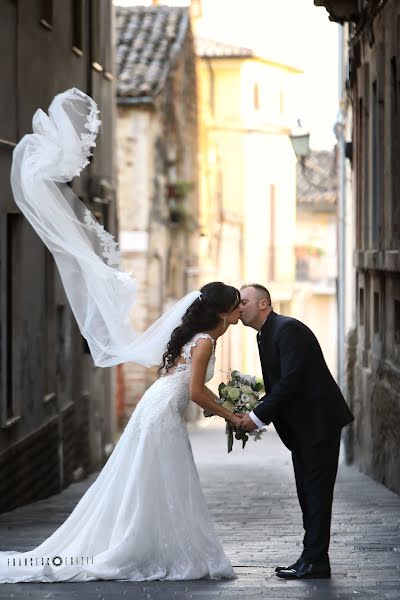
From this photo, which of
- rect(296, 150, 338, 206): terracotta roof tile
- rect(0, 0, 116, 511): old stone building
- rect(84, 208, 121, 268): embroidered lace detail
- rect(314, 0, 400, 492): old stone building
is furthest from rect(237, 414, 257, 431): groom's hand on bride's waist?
rect(296, 150, 338, 206): terracotta roof tile

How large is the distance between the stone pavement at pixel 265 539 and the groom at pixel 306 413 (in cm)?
27

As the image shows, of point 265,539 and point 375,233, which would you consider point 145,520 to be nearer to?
point 265,539

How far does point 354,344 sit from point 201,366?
11999 millimetres

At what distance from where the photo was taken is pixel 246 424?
28.3ft

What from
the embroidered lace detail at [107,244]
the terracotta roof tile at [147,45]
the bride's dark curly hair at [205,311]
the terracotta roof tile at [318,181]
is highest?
the terracotta roof tile at [147,45]

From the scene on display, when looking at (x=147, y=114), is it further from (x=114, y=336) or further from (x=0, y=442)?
(x=114, y=336)

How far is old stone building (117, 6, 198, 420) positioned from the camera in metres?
30.8

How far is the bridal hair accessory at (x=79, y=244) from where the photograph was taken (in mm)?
9320

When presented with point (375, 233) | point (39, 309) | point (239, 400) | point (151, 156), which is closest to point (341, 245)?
point (151, 156)

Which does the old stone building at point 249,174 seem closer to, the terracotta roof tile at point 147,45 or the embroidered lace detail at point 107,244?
the terracotta roof tile at point 147,45

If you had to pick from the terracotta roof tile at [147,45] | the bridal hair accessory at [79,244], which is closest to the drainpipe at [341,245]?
the terracotta roof tile at [147,45]

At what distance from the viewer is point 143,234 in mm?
31391

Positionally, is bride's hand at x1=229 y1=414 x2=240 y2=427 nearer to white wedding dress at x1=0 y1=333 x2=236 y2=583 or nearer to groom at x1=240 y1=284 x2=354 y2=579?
groom at x1=240 y1=284 x2=354 y2=579

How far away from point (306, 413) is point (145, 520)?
1205mm
